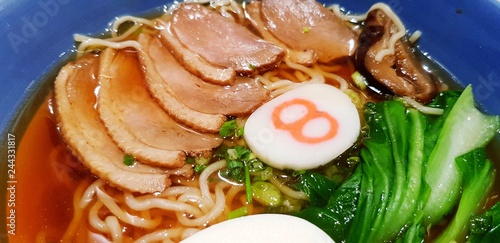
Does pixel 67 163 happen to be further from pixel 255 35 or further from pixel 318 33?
pixel 318 33

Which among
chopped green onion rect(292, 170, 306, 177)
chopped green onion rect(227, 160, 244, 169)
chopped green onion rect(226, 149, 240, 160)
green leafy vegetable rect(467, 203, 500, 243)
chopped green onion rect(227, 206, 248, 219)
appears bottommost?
chopped green onion rect(227, 206, 248, 219)

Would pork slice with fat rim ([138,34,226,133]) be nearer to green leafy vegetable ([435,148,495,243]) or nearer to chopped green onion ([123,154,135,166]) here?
chopped green onion ([123,154,135,166])

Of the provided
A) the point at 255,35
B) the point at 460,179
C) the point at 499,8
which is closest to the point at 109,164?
the point at 255,35

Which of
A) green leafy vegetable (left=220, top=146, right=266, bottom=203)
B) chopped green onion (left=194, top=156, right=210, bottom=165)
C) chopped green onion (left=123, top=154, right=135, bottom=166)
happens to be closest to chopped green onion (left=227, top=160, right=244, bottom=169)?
green leafy vegetable (left=220, top=146, right=266, bottom=203)

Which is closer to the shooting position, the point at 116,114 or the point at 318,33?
the point at 116,114

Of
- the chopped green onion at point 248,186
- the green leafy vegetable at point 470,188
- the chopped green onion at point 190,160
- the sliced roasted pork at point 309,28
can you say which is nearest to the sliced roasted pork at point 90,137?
the chopped green onion at point 190,160

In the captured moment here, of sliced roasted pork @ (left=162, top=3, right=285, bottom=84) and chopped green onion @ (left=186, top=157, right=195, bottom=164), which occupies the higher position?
sliced roasted pork @ (left=162, top=3, right=285, bottom=84)

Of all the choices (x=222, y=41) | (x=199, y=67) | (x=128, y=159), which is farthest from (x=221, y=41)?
(x=128, y=159)
